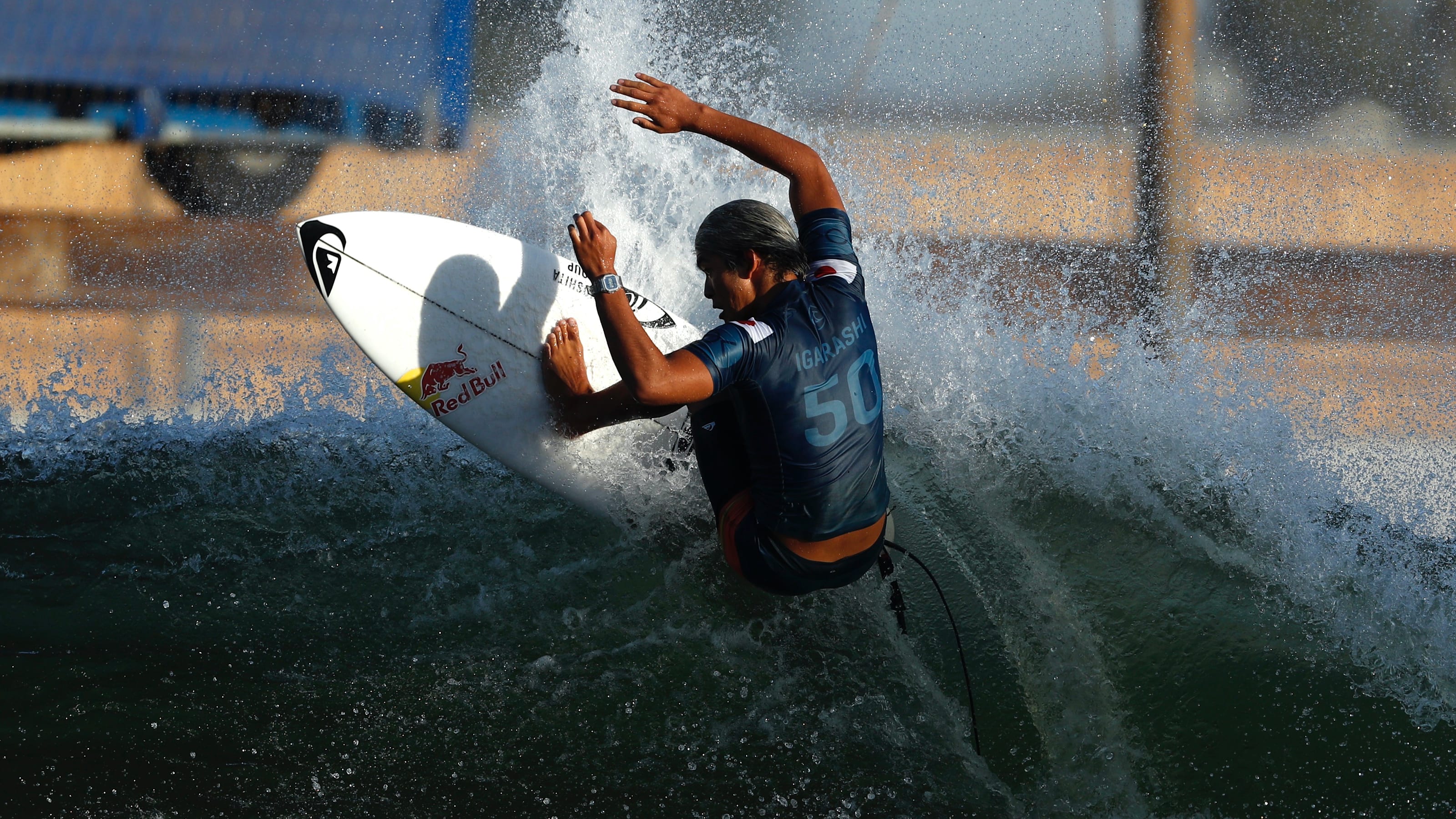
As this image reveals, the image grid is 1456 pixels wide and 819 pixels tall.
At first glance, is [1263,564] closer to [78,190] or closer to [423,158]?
[423,158]

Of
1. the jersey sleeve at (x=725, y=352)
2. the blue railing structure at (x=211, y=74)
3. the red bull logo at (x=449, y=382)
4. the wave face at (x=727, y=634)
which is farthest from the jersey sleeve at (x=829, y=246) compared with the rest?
the blue railing structure at (x=211, y=74)

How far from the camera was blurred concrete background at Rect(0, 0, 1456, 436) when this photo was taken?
22.5ft

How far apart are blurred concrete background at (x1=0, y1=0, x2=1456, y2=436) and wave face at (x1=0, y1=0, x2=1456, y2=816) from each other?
2.81 m

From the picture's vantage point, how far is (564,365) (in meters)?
2.84

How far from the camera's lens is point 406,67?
280 inches

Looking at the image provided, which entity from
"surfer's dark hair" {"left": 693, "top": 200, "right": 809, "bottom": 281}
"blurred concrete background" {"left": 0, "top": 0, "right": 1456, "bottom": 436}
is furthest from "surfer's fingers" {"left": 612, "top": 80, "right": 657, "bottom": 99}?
"blurred concrete background" {"left": 0, "top": 0, "right": 1456, "bottom": 436}

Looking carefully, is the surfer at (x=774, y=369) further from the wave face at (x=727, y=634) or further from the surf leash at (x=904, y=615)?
the wave face at (x=727, y=634)

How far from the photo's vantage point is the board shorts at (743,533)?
2193 millimetres

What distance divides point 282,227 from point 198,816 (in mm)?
5950

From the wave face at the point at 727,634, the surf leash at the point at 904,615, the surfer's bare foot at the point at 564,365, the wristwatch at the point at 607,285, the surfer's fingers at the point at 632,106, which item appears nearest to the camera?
the wristwatch at the point at 607,285

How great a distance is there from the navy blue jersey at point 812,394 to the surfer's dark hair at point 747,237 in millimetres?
73

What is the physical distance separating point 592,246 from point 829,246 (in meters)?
0.62

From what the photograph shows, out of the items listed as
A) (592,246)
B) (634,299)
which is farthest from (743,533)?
(634,299)

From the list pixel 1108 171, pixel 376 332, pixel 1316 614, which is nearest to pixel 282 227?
pixel 376 332
